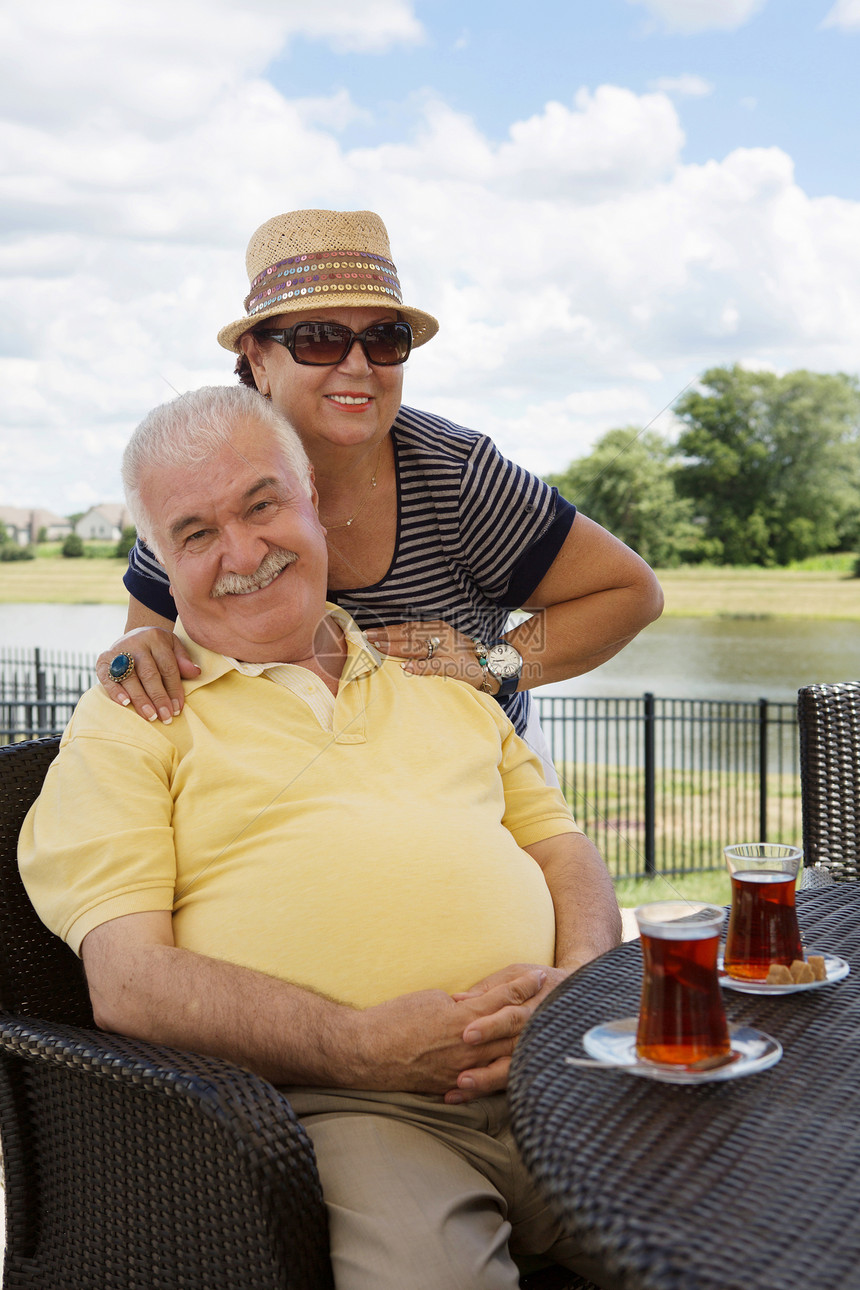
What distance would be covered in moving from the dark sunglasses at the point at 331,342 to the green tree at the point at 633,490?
2.13 ft

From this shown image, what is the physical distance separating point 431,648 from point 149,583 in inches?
23.7

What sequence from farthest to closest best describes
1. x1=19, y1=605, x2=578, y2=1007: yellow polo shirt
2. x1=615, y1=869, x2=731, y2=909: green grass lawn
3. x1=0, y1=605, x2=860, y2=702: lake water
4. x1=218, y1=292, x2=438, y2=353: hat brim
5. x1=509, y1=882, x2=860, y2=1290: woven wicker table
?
x1=0, y1=605, x2=860, y2=702: lake water
x1=615, y1=869, x2=731, y2=909: green grass lawn
x1=218, y1=292, x2=438, y2=353: hat brim
x1=19, y1=605, x2=578, y2=1007: yellow polo shirt
x1=509, y1=882, x2=860, y2=1290: woven wicker table

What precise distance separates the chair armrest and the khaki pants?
2.2 inches

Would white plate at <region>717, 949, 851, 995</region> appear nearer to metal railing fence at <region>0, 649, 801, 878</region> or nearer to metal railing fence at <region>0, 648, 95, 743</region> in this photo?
metal railing fence at <region>0, 649, 801, 878</region>

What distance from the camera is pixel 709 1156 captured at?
2.66 feet

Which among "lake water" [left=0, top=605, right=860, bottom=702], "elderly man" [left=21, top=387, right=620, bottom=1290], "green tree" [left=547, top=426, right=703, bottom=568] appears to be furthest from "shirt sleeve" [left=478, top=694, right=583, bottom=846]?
"lake water" [left=0, top=605, right=860, bottom=702]

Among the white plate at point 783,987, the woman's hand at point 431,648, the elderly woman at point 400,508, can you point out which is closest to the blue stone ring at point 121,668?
the elderly woman at point 400,508

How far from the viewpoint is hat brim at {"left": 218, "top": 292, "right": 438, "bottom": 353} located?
1846 millimetres

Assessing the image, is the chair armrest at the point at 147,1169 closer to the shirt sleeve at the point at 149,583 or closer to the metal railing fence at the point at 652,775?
the shirt sleeve at the point at 149,583

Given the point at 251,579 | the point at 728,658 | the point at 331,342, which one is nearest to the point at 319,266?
the point at 331,342

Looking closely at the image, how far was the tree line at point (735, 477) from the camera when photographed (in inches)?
124

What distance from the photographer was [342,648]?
1.74 m

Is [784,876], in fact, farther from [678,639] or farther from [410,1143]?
[678,639]

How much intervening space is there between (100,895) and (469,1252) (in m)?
0.60
